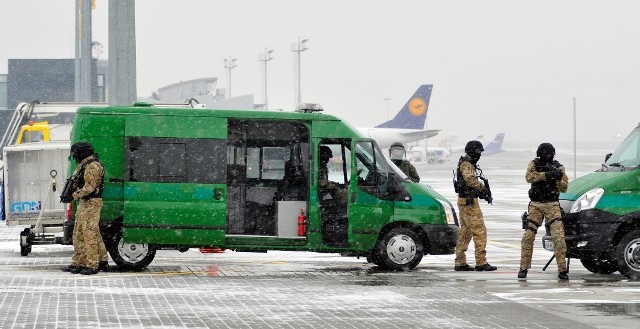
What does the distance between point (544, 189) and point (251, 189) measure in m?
3.94

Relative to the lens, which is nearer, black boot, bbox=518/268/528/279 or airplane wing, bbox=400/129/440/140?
black boot, bbox=518/268/528/279

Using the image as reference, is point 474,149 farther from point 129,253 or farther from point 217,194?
point 129,253

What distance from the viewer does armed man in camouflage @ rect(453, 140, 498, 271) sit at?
56.1ft

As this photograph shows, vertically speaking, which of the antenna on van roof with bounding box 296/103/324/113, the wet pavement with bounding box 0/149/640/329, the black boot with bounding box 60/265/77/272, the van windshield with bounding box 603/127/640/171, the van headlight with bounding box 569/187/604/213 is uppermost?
the antenna on van roof with bounding box 296/103/324/113

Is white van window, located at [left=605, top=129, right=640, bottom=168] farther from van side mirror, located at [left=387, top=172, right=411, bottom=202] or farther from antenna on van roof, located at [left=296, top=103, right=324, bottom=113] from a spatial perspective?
antenna on van roof, located at [left=296, top=103, right=324, bottom=113]

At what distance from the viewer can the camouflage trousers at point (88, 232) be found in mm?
16188

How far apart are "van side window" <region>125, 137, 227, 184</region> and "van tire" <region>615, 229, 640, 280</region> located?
5.23m

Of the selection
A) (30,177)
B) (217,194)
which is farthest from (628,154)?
(30,177)

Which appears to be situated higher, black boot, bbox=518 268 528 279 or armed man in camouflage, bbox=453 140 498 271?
armed man in camouflage, bbox=453 140 498 271

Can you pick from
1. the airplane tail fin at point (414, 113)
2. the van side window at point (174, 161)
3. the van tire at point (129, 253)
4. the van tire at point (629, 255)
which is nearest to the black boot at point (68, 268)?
the van tire at point (129, 253)

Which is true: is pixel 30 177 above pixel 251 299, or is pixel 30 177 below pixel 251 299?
above

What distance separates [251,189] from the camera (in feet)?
56.3

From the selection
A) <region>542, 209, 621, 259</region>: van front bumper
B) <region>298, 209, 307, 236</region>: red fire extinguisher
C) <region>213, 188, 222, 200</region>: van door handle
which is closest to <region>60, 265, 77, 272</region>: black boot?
<region>213, 188, 222, 200</region>: van door handle

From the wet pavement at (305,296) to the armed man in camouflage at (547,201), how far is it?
31cm
